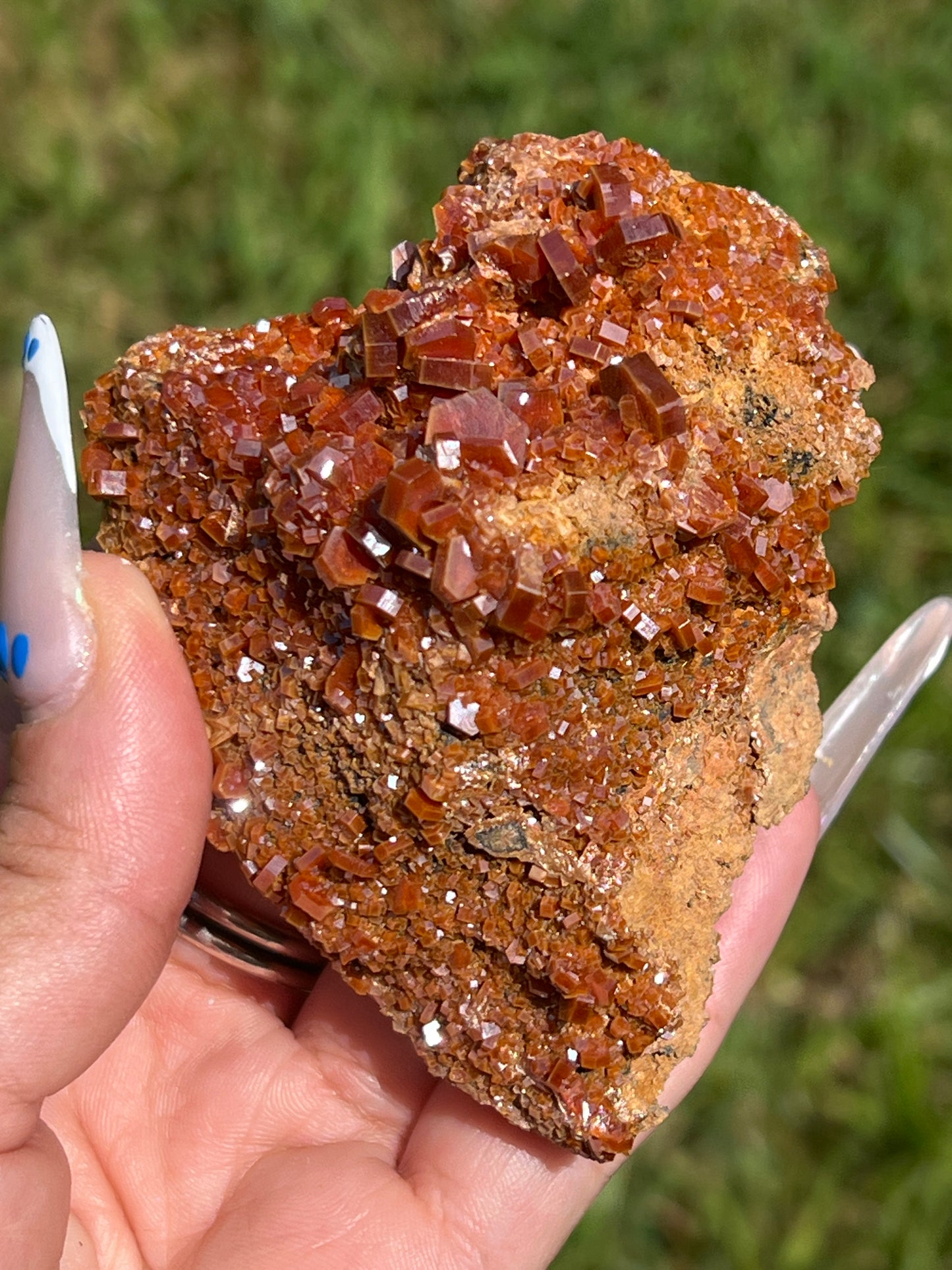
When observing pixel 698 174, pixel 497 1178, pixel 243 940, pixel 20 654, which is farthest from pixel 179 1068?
pixel 698 174

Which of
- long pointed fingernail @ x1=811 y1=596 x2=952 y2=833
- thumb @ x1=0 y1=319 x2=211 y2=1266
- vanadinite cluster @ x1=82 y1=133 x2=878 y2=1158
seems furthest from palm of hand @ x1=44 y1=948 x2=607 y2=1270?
long pointed fingernail @ x1=811 y1=596 x2=952 y2=833

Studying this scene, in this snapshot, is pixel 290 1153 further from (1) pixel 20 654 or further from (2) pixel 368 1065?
(1) pixel 20 654

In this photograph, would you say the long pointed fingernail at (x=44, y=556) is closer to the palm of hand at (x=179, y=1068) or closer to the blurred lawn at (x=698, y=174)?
the palm of hand at (x=179, y=1068)

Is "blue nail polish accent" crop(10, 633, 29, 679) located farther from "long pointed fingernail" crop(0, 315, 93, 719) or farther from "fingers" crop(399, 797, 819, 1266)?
"fingers" crop(399, 797, 819, 1266)

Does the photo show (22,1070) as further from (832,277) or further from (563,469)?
(832,277)

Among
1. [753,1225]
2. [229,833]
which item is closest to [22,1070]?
[229,833]

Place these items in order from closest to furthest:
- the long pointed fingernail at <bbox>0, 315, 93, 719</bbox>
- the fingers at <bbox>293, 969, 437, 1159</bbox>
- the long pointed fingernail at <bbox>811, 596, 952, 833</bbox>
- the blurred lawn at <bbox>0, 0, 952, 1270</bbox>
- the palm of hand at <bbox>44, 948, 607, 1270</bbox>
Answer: the long pointed fingernail at <bbox>0, 315, 93, 719</bbox> → the palm of hand at <bbox>44, 948, 607, 1270</bbox> → the fingers at <bbox>293, 969, 437, 1159</bbox> → the long pointed fingernail at <bbox>811, 596, 952, 833</bbox> → the blurred lawn at <bbox>0, 0, 952, 1270</bbox>

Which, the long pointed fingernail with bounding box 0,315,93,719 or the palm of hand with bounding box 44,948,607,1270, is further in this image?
the palm of hand with bounding box 44,948,607,1270
